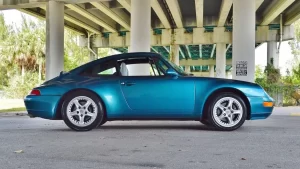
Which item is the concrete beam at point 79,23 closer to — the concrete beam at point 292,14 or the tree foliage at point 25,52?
the tree foliage at point 25,52

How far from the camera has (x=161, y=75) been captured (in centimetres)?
594

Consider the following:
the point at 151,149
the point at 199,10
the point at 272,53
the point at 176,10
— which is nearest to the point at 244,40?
the point at 199,10

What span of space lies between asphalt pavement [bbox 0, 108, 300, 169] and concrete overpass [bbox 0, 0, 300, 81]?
8647mm

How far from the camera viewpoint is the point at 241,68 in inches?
541

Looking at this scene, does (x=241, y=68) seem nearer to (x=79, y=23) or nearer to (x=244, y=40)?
(x=244, y=40)

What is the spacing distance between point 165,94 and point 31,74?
2656 centimetres

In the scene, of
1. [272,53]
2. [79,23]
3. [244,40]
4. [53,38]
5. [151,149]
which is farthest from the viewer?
[272,53]

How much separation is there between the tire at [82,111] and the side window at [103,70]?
1.30ft


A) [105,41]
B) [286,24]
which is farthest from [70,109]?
[105,41]

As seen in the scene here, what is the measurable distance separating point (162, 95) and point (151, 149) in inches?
65.9

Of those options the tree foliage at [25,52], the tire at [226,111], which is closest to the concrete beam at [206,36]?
the tree foliage at [25,52]

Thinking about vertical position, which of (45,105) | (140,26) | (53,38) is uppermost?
(140,26)

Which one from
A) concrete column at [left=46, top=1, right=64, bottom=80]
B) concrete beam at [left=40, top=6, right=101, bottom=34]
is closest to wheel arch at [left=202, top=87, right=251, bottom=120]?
concrete column at [left=46, top=1, right=64, bottom=80]

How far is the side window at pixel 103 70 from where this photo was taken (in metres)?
6.08
